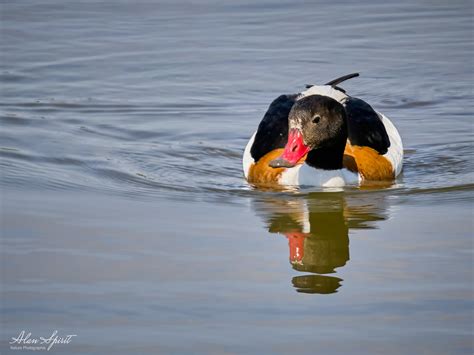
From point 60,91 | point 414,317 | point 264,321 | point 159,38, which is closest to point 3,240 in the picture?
point 264,321

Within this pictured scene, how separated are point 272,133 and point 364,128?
88cm

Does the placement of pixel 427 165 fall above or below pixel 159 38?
below

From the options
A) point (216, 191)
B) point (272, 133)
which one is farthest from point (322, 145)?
point (216, 191)

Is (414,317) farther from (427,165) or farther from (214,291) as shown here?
(427,165)

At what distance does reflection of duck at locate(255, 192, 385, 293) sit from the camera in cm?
730

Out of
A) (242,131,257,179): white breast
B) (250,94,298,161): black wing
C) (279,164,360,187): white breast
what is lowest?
(279,164,360,187): white breast

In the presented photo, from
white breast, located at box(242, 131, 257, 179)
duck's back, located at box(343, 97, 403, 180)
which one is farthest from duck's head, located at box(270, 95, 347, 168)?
white breast, located at box(242, 131, 257, 179)

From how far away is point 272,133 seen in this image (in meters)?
10.3

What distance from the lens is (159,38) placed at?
15.7 m

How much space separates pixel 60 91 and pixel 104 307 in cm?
717

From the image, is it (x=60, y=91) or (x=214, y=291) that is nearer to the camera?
(x=214, y=291)

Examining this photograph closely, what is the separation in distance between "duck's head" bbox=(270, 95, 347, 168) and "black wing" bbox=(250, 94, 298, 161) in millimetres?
478

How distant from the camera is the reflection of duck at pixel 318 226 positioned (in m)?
7.30

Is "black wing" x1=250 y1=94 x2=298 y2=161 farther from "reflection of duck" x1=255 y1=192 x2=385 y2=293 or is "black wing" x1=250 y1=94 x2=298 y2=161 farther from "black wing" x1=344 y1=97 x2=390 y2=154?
"reflection of duck" x1=255 y1=192 x2=385 y2=293
